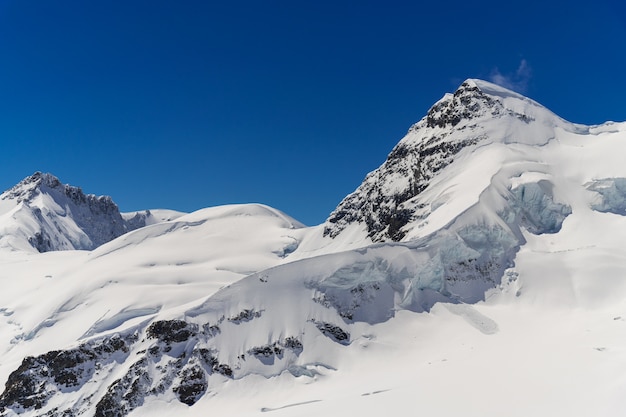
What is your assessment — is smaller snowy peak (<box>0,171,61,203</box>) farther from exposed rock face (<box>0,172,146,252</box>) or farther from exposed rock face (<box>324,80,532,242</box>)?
exposed rock face (<box>324,80,532,242</box>)

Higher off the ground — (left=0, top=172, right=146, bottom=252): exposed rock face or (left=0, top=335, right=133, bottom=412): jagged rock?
(left=0, top=172, right=146, bottom=252): exposed rock face

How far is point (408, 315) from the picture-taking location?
187 feet

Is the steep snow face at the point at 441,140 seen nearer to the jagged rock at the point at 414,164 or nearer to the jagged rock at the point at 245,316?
the jagged rock at the point at 414,164

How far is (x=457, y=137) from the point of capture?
88500 mm

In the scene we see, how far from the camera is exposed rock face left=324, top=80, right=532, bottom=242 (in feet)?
282

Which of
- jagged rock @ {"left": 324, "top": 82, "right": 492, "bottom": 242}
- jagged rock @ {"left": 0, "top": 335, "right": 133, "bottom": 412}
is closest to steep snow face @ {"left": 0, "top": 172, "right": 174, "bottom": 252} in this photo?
jagged rock @ {"left": 324, "top": 82, "right": 492, "bottom": 242}

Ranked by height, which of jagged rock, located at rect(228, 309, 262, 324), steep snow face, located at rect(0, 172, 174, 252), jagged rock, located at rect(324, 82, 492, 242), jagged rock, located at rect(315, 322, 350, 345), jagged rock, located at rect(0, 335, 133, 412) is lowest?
jagged rock, located at rect(0, 335, 133, 412)

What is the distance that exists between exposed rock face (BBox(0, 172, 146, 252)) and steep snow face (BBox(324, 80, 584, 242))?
95706mm

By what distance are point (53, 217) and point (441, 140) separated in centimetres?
12530

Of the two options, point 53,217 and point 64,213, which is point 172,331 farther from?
point 64,213

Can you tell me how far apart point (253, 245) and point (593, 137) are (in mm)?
65422

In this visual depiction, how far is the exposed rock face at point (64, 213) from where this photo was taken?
499 ft

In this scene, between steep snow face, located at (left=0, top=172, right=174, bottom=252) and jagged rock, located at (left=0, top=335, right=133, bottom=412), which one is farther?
steep snow face, located at (left=0, top=172, right=174, bottom=252)

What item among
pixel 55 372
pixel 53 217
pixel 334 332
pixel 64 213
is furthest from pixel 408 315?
pixel 64 213
